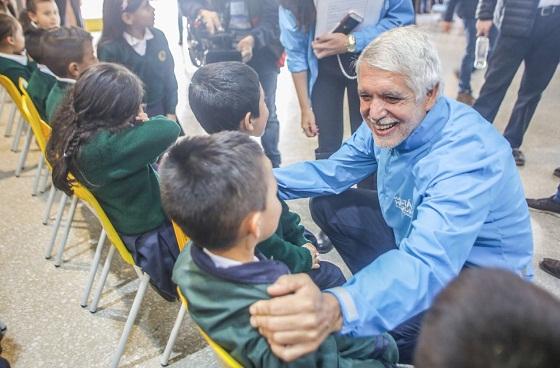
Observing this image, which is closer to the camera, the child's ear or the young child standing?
the child's ear

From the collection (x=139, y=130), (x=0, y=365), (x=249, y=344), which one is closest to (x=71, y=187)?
(x=139, y=130)

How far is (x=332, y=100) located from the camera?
207 centimetres

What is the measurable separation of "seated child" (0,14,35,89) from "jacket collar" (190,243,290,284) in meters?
2.21

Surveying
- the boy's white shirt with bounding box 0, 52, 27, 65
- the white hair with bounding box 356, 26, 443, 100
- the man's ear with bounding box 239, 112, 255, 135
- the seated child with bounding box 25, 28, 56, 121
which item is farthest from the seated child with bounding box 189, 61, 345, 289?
the boy's white shirt with bounding box 0, 52, 27, 65

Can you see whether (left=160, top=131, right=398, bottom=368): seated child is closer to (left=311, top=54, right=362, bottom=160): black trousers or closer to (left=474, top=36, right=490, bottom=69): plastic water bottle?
(left=311, top=54, right=362, bottom=160): black trousers

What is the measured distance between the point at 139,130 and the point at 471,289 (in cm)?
119

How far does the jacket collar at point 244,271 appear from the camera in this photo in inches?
31.4

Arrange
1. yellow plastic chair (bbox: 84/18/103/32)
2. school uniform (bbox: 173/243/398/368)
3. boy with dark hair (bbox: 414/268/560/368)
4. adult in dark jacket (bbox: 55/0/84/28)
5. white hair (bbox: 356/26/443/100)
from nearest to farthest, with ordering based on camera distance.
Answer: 1. boy with dark hair (bbox: 414/268/560/368)
2. school uniform (bbox: 173/243/398/368)
3. white hair (bbox: 356/26/443/100)
4. adult in dark jacket (bbox: 55/0/84/28)
5. yellow plastic chair (bbox: 84/18/103/32)

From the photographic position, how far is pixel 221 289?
31.4 inches

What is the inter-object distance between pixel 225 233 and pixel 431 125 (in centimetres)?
67

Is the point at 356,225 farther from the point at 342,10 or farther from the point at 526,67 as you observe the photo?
the point at 526,67

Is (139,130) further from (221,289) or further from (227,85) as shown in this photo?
(221,289)

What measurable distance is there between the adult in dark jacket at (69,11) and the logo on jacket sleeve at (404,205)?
10.5 ft

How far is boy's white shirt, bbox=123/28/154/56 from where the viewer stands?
2.22m
